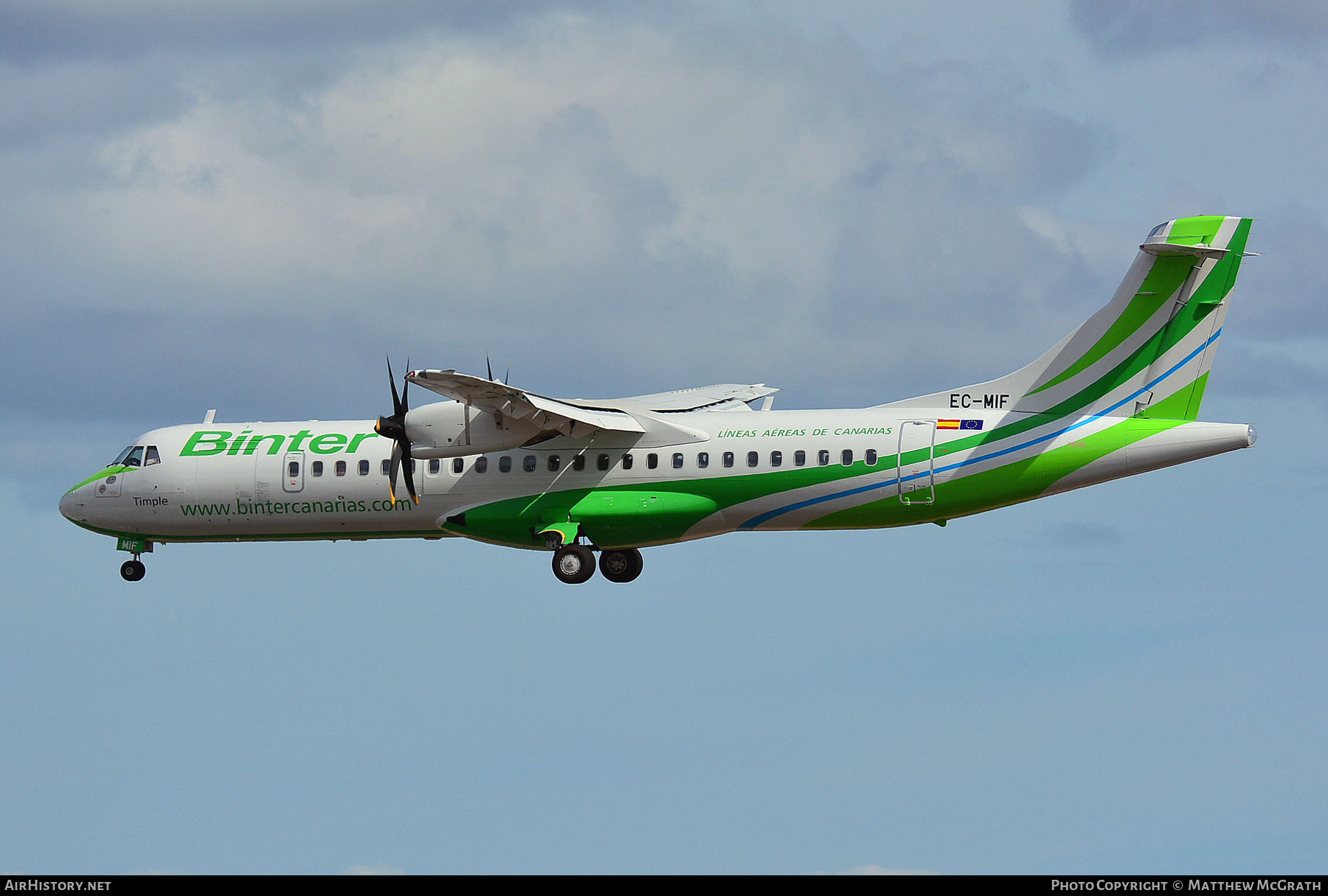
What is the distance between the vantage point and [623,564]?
36125mm

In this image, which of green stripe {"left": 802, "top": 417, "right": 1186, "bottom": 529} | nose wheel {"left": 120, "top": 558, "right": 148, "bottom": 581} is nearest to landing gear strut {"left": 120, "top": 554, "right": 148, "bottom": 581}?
nose wheel {"left": 120, "top": 558, "right": 148, "bottom": 581}

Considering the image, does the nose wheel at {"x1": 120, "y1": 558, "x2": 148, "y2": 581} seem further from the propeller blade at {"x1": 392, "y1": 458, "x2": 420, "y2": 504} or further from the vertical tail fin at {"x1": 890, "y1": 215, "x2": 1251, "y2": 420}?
the vertical tail fin at {"x1": 890, "y1": 215, "x2": 1251, "y2": 420}

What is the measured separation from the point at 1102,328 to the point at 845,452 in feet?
19.0

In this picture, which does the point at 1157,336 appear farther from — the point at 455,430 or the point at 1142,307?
the point at 455,430

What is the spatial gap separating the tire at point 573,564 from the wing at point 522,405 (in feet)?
8.22

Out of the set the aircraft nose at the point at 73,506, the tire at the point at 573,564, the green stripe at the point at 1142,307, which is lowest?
the tire at the point at 573,564

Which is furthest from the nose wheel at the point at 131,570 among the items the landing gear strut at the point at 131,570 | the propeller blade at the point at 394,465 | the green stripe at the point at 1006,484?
the green stripe at the point at 1006,484

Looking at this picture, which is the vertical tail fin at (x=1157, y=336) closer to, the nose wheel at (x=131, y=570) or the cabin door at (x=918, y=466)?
the cabin door at (x=918, y=466)

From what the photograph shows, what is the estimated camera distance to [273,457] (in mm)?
35375

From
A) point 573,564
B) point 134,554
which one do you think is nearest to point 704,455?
point 573,564

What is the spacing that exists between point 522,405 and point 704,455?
4070mm

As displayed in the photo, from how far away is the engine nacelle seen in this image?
3234 cm

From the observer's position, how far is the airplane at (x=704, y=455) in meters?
31.6

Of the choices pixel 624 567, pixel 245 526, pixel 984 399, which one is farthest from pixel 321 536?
pixel 984 399
